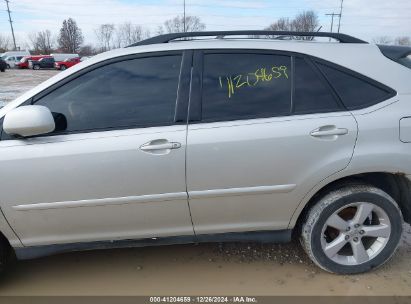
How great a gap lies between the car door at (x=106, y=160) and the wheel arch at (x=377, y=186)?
862 mm

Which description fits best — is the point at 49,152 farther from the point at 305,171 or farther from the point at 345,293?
the point at 345,293

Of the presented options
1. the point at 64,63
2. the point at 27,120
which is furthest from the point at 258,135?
the point at 64,63

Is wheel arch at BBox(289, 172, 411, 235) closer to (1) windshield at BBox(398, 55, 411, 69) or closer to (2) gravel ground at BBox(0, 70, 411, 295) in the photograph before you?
(2) gravel ground at BBox(0, 70, 411, 295)

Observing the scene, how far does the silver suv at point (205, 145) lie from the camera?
226cm

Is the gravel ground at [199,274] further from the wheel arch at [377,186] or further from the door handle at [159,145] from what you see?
the door handle at [159,145]

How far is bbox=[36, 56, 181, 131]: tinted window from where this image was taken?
232cm

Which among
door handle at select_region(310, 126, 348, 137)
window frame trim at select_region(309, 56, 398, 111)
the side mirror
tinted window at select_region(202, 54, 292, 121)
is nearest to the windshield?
window frame trim at select_region(309, 56, 398, 111)

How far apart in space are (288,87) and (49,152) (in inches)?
64.8

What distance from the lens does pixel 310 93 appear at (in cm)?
240

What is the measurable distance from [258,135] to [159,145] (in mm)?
650

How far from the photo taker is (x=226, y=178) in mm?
2322

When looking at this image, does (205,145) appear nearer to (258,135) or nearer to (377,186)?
(258,135)

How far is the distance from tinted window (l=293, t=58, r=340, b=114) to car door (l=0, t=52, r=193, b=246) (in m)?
0.77

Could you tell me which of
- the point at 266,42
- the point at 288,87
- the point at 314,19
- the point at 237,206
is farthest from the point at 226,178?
the point at 314,19
